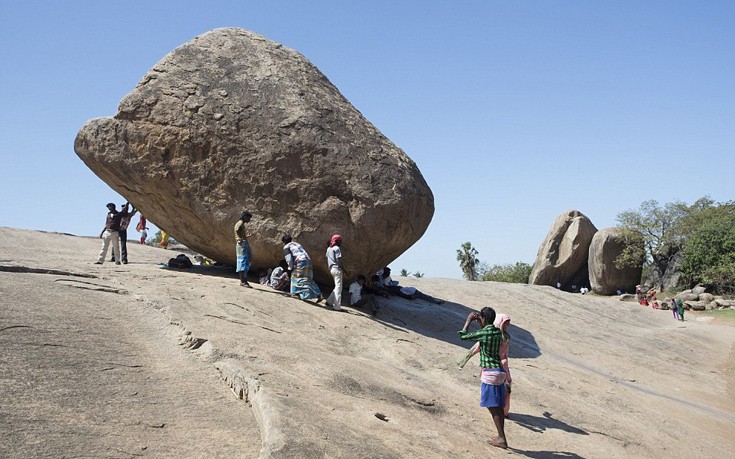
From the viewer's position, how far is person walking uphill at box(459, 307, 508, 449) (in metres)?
6.25

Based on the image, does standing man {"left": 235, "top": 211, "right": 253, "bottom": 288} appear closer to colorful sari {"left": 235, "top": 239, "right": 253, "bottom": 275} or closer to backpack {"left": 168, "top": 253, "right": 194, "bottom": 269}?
colorful sari {"left": 235, "top": 239, "right": 253, "bottom": 275}

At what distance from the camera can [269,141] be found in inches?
427

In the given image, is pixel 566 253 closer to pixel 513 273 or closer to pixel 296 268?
pixel 513 273

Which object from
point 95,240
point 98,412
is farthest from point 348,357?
point 95,240

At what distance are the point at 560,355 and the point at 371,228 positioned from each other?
17.6 ft

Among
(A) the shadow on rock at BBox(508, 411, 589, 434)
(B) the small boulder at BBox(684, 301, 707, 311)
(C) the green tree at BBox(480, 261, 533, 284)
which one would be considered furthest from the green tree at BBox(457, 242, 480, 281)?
(A) the shadow on rock at BBox(508, 411, 589, 434)

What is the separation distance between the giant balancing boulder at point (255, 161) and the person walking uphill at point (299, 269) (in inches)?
22.1

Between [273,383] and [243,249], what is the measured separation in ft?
16.9

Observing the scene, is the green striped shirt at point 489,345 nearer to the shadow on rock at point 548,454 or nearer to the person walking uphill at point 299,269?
the shadow on rock at point 548,454

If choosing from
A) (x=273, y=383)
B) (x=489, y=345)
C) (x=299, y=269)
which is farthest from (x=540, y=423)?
(x=299, y=269)

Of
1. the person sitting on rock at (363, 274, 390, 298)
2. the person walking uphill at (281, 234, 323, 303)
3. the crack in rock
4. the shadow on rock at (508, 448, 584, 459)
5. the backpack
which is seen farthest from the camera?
the person sitting on rock at (363, 274, 390, 298)

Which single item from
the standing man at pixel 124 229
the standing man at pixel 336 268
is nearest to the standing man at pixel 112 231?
the standing man at pixel 124 229

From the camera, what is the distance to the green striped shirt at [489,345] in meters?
6.40

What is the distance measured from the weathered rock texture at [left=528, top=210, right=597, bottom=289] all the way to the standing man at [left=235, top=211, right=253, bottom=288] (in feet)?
80.6
